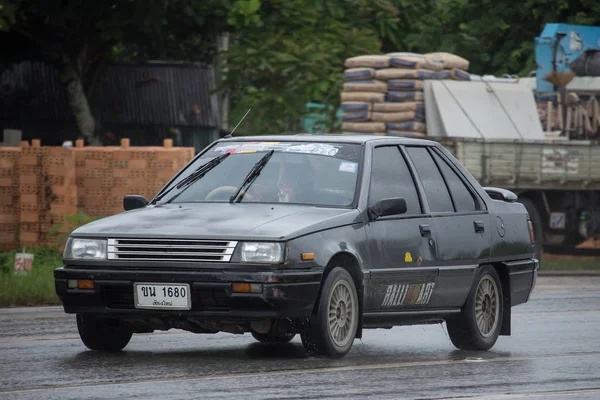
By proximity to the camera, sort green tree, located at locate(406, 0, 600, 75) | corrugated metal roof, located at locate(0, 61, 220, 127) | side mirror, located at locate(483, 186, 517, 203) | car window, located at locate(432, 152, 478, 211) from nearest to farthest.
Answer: car window, located at locate(432, 152, 478, 211)
side mirror, located at locate(483, 186, 517, 203)
green tree, located at locate(406, 0, 600, 75)
corrugated metal roof, located at locate(0, 61, 220, 127)

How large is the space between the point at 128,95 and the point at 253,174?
2745cm

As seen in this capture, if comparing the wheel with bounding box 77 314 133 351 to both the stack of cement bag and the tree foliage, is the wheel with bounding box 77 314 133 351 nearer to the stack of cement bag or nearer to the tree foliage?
the stack of cement bag

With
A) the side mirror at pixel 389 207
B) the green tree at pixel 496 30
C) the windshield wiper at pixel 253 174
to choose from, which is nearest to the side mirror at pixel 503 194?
the side mirror at pixel 389 207

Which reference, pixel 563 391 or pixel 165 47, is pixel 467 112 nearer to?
pixel 165 47

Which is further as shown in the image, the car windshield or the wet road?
the car windshield

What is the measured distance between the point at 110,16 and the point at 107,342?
20.0m

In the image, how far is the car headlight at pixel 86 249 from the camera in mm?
9078

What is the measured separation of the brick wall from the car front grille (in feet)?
36.0

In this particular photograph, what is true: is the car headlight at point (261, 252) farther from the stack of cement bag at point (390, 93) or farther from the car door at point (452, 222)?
the stack of cement bag at point (390, 93)

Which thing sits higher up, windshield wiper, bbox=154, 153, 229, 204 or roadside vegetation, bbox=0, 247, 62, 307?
windshield wiper, bbox=154, 153, 229, 204

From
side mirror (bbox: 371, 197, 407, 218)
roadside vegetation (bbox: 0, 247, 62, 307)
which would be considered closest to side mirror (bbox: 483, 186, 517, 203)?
side mirror (bbox: 371, 197, 407, 218)

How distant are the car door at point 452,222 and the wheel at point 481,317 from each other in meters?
0.11

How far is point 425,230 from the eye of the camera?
10.1m

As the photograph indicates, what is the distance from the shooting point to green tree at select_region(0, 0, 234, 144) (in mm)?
28250
